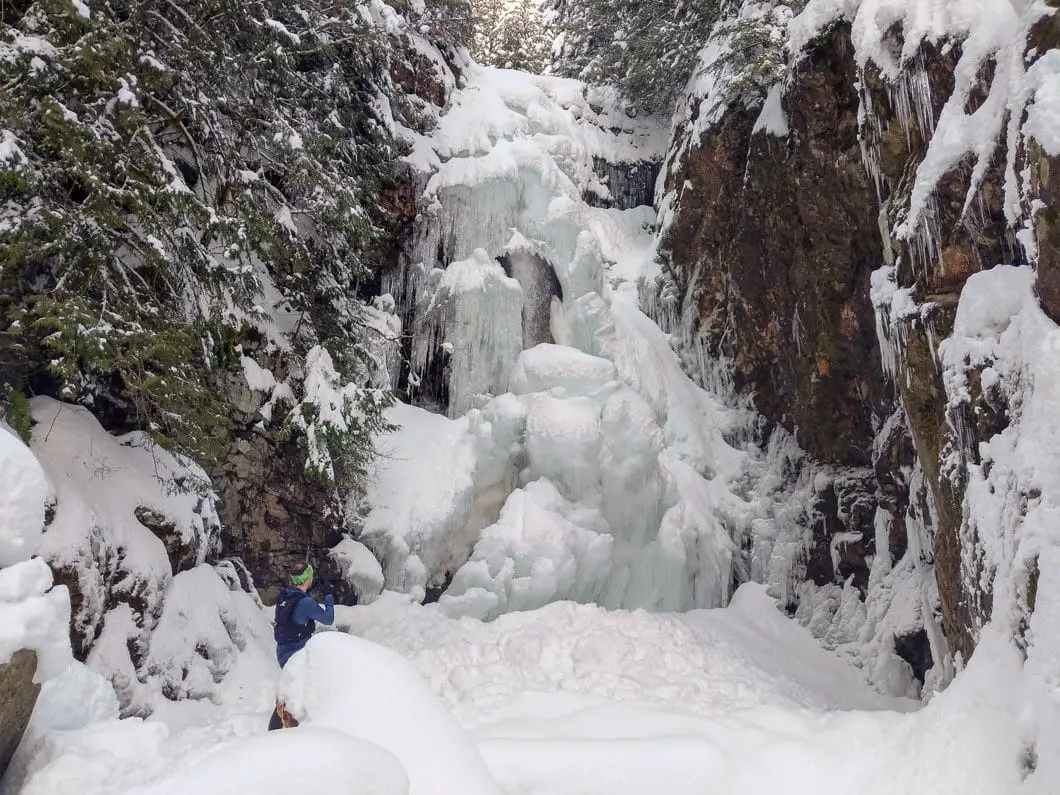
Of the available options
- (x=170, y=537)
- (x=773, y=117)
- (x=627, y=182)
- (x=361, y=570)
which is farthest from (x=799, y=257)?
(x=170, y=537)

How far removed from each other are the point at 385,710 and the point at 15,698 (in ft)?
4.22

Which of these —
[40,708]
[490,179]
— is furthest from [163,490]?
[490,179]

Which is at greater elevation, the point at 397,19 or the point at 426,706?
the point at 397,19

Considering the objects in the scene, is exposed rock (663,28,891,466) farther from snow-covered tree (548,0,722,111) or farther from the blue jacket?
the blue jacket

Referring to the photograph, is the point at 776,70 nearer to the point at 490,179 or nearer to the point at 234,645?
the point at 490,179

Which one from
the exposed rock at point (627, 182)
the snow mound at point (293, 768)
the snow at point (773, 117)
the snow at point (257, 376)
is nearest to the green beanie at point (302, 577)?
the snow mound at point (293, 768)

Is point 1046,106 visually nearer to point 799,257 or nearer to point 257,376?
point 799,257

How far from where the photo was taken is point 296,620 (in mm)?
4500

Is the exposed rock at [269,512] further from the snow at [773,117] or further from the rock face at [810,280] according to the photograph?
the snow at [773,117]

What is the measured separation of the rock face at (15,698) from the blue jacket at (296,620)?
6.57 feet

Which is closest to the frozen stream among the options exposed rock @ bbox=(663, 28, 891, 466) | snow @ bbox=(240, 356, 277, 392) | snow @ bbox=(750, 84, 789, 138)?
exposed rock @ bbox=(663, 28, 891, 466)

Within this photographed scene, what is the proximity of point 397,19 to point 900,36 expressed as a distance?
560 centimetres

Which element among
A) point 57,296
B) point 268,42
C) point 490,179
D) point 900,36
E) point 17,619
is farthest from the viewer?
point 490,179

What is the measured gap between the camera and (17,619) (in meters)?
2.44
